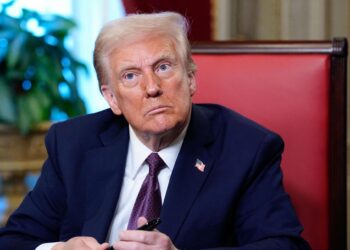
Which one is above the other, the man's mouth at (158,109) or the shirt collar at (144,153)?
the man's mouth at (158,109)

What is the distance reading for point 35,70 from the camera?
3955 millimetres

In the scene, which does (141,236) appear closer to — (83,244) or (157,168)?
(83,244)

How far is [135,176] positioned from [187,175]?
0.16m

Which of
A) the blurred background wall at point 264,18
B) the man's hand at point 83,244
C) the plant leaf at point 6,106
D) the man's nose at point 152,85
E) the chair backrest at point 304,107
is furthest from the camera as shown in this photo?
the blurred background wall at point 264,18

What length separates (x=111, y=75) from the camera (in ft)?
6.60

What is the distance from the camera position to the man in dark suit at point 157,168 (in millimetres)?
1915

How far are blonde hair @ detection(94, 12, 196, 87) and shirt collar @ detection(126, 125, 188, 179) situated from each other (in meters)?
0.19

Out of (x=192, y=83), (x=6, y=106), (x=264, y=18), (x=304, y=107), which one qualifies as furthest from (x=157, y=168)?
(x=264, y=18)

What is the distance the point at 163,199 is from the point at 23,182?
7.09 feet

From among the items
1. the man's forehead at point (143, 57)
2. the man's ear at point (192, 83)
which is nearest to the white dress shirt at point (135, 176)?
the man's ear at point (192, 83)

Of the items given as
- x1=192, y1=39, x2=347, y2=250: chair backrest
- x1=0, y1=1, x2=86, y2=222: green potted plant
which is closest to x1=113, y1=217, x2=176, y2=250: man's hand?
x1=192, y1=39, x2=347, y2=250: chair backrest

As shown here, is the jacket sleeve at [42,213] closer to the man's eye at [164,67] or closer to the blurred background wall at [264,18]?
the man's eye at [164,67]

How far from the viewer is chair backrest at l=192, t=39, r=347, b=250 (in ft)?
→ 7.06

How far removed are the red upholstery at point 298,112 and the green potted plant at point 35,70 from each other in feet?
6.13
